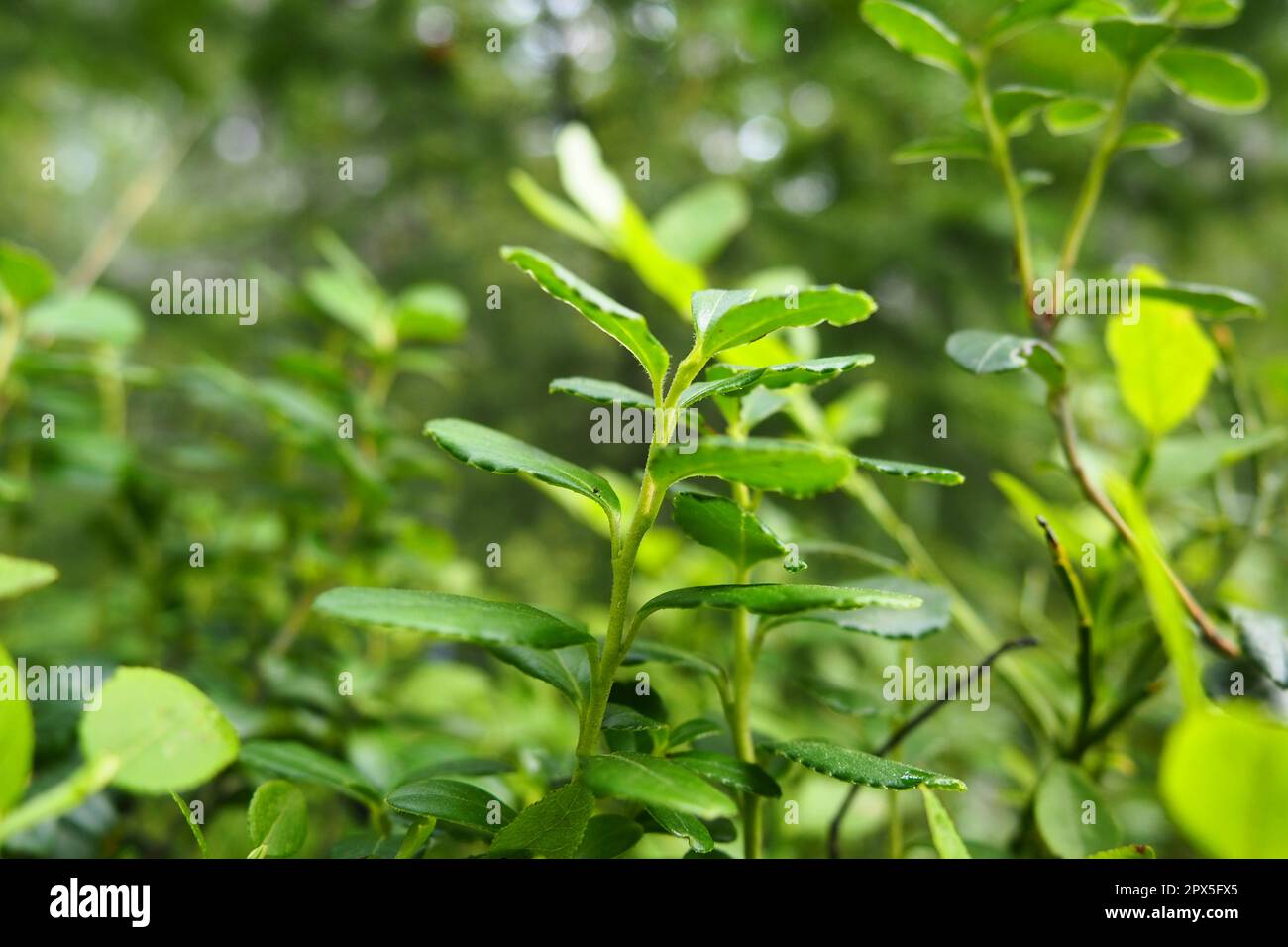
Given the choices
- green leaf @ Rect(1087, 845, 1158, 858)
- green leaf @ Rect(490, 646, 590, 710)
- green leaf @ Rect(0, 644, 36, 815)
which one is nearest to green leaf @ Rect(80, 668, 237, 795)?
green leaf @ Rect(0, 644, 36, 815)

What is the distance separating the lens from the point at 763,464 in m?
0.28

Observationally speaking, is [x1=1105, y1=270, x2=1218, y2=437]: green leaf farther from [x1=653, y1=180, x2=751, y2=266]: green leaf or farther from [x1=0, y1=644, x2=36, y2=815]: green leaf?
[x1=0, y1=644, x2=36, y2=815]: green leaf

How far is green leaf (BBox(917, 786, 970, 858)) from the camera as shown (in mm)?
328

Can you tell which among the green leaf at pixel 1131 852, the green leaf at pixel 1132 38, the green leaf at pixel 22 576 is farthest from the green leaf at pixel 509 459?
the green leaf at pixel 1132 38

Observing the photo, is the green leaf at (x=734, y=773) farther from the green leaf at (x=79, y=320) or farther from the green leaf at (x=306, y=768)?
the green leaf at (x=79, y=320)

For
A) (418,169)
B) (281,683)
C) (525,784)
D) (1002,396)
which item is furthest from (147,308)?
(1002,396)

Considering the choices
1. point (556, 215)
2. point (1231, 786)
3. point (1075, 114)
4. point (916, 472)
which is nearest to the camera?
point (1231, 786)

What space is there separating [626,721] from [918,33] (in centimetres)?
38

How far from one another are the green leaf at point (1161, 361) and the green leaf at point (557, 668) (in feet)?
1.16

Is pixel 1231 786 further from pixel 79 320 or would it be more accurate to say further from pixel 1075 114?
pixel 79 320

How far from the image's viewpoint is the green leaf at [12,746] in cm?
24

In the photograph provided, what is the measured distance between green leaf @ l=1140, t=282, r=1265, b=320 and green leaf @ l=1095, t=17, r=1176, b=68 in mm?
142

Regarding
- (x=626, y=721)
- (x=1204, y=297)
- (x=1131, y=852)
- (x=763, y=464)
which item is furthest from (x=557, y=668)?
(x=1204, y=297)

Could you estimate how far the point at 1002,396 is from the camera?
1.14 m
